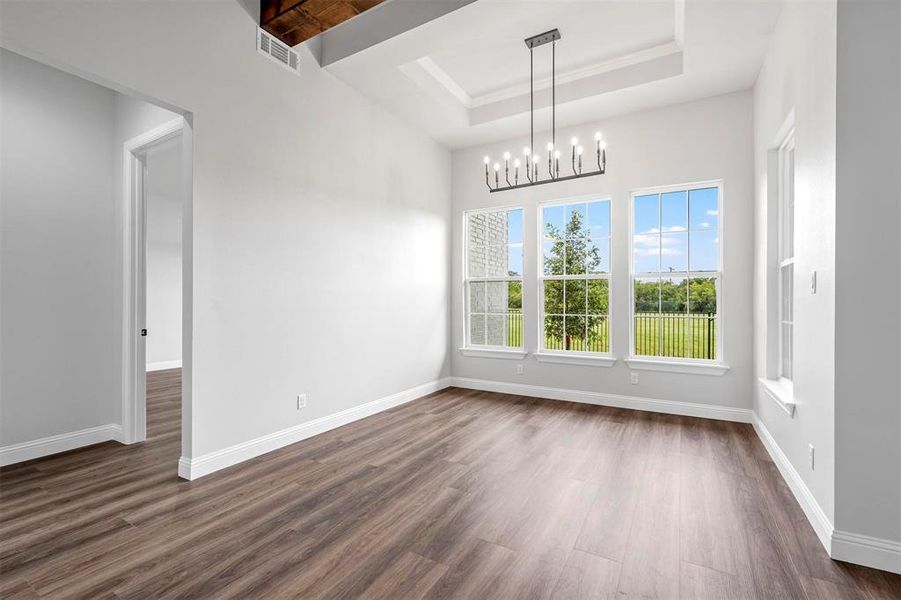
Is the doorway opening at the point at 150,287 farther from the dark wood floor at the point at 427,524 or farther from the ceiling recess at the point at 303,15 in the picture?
the ceiling recess at the point at 303,15

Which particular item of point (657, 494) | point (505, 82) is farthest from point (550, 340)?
point (505, 82)

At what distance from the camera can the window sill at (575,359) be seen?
15.4 feet

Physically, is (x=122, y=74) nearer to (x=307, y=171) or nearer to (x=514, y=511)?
(x=307, y=171)

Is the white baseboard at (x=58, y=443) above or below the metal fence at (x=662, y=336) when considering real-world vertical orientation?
below

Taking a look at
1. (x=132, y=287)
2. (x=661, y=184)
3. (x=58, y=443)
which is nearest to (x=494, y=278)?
(x=661, y=184)

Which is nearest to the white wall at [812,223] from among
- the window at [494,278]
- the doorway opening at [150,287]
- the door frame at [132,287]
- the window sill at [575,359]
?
the window sill at [575,359]

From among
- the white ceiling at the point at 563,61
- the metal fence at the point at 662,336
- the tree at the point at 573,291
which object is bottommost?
the metal fence at the point at 662,336

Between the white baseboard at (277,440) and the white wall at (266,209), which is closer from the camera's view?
the white wall at (266,209)

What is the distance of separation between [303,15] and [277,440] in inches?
126

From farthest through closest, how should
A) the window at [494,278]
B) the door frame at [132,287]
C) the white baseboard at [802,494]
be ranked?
1. the window at [494,278]
2. the door frame at [132,287]
3. the white baseboard at [802,494]

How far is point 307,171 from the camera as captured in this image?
3.64 meters

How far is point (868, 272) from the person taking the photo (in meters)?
1.90

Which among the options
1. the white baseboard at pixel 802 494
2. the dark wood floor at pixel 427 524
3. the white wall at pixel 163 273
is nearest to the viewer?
the dark wood floor at pixel 427 524

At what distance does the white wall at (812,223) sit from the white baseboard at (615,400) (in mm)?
1030
